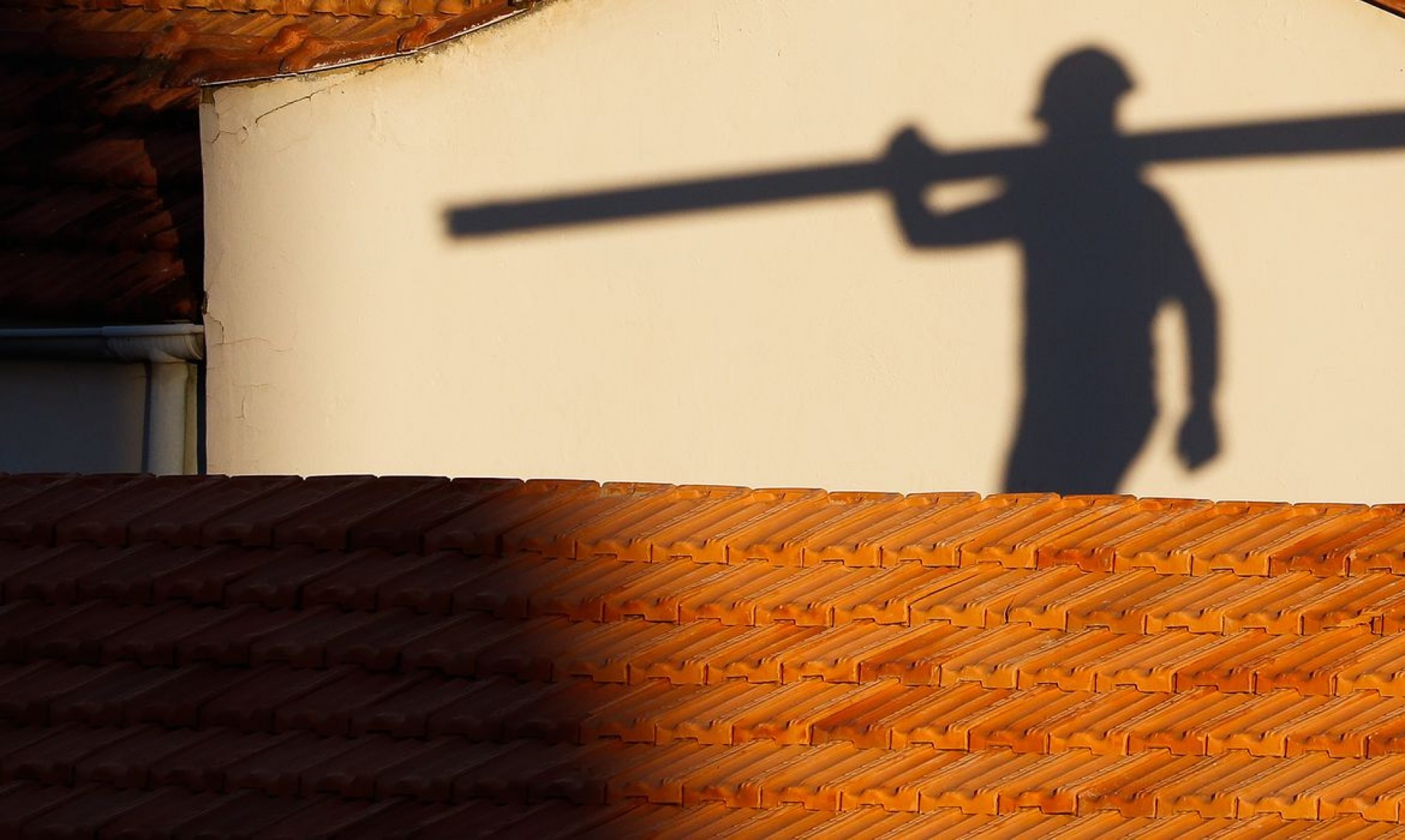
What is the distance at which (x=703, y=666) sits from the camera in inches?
198

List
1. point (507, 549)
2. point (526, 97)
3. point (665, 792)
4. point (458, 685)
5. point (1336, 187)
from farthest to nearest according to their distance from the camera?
point (526, 97)
point (1336, 187)
point (507, 549)
point (458, 685)
point (665, 792)

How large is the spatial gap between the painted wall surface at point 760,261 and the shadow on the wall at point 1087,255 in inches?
1.4

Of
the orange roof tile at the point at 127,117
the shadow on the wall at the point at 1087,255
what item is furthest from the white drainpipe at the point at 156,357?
the shadow on the wall at the point at 1087,255

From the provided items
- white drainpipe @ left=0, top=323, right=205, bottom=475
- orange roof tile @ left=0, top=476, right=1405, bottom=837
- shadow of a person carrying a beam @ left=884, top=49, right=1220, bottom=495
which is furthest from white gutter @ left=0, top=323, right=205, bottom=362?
shadow of a person carrying a beam @ left=884, top=49, right=1220, bottom=495

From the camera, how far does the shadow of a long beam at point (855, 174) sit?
7.58m

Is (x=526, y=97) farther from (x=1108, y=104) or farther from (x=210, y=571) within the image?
(x=210, y=571)

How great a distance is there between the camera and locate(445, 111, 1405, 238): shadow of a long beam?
7578mm

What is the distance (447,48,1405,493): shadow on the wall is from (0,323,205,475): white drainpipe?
3.01 meters

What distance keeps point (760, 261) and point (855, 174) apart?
0.51 meters

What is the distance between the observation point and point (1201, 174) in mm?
7688

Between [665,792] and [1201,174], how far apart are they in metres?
4.05

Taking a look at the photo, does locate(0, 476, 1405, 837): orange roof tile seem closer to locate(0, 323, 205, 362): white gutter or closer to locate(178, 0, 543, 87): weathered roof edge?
locate(0, 323, 205, 362): white gutter

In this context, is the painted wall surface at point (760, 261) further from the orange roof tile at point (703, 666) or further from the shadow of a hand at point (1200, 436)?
the orange roof tile at point (703, 666)

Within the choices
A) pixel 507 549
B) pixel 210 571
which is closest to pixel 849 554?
pixel 507 549
